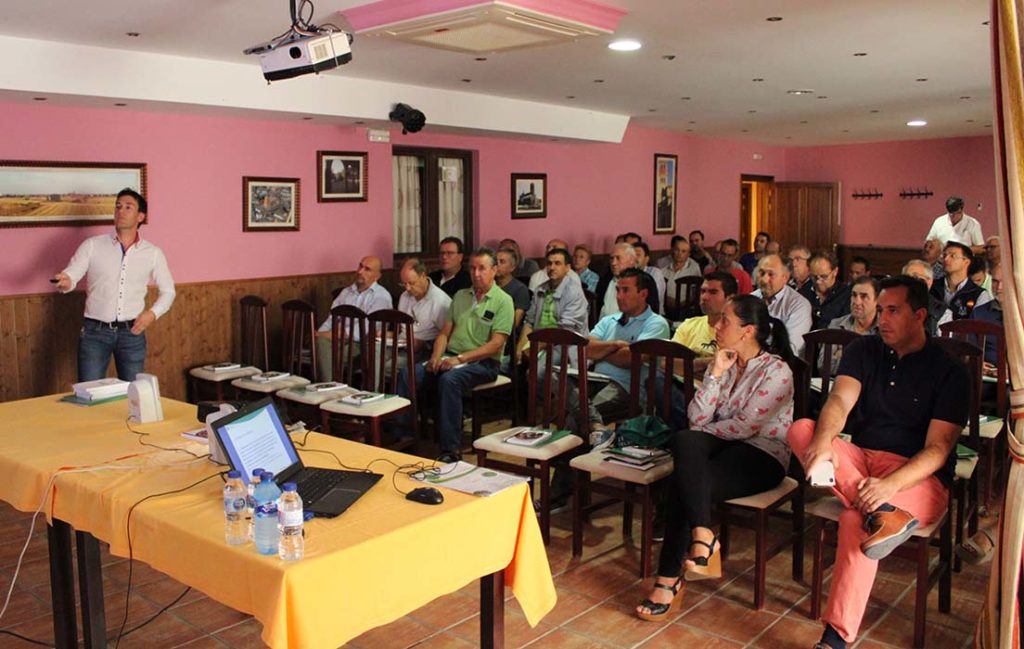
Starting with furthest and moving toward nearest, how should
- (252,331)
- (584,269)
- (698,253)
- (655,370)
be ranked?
(698,253), (584,269), (252,331), (655,370)

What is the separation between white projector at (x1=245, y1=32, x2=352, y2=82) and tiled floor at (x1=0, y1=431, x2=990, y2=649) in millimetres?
2217

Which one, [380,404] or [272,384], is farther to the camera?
[272,384]

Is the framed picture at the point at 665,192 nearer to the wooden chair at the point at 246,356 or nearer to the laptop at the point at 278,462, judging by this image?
the wooden chair at the point at 246,356

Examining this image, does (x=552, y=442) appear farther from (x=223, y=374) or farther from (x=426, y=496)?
(x=223, y=374)

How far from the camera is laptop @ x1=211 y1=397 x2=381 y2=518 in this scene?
93.4 inches

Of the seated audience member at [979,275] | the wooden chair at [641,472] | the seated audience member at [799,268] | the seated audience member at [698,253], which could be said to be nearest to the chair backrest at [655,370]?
the wooden chair at [641,472]

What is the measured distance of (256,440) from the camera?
A: 252 cm

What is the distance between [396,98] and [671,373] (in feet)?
12.8

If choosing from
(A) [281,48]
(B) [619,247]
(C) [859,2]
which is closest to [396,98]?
(B) [619,247]

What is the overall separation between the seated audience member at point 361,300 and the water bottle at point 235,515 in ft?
12.5

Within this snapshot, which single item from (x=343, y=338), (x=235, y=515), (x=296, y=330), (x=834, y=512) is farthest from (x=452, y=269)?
(x=235, y=515)

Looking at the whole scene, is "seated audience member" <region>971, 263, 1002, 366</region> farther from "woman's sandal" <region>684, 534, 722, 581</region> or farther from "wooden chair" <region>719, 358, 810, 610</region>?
"woman's sandal" <region>684, 534, 722, 581</region>

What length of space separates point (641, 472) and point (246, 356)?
154 inches


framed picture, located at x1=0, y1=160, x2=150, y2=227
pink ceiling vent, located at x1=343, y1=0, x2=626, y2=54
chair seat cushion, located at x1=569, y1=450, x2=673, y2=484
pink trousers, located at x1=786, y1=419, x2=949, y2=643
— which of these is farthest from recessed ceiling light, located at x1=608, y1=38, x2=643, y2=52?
framed picture, located at x1=0, y1=160, x2=150, y2=227
